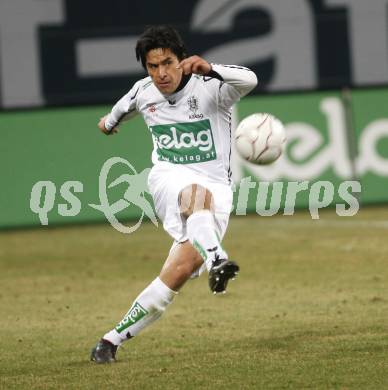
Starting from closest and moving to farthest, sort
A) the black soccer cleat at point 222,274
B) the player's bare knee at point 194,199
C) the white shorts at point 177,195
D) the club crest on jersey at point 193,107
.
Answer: the black soccer cleat at point 222,274, the player's bare knee at point 194,199, the white shorts at point 177,195, the club crest on jersey at point 193,107

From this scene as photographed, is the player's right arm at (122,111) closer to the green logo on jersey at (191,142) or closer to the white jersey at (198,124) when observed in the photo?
the white jersey at (198,124)

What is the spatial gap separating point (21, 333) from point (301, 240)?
6.16 meters

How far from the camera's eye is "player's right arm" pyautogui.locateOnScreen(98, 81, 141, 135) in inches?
307

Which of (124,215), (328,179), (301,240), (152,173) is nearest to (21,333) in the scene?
(152,173)

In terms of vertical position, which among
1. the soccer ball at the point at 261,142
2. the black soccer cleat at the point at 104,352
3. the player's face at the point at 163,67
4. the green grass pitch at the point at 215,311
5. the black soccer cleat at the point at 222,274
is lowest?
the green grass pitch at the point at 215,311

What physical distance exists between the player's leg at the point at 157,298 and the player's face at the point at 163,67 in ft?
3.43

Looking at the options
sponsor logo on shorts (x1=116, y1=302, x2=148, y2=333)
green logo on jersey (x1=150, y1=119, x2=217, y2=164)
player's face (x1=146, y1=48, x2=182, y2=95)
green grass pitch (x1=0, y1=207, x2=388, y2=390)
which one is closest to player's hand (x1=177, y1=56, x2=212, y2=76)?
player's face (x1=146, y1=48, x2=182, y2=95)

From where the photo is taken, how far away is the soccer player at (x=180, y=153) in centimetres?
726

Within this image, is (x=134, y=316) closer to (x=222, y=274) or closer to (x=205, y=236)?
(x=205, y=236)

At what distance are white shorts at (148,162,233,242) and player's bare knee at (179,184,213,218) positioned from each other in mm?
37

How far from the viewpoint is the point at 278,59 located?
18.5 m

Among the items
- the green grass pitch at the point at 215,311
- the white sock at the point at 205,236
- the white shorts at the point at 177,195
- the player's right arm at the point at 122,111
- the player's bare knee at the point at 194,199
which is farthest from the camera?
the player's right arm at the point at 122,111

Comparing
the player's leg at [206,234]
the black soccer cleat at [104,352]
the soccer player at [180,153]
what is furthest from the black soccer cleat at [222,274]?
the black soccer cleat at [104,352]

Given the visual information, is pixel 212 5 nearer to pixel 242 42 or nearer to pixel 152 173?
pixel 242 42
